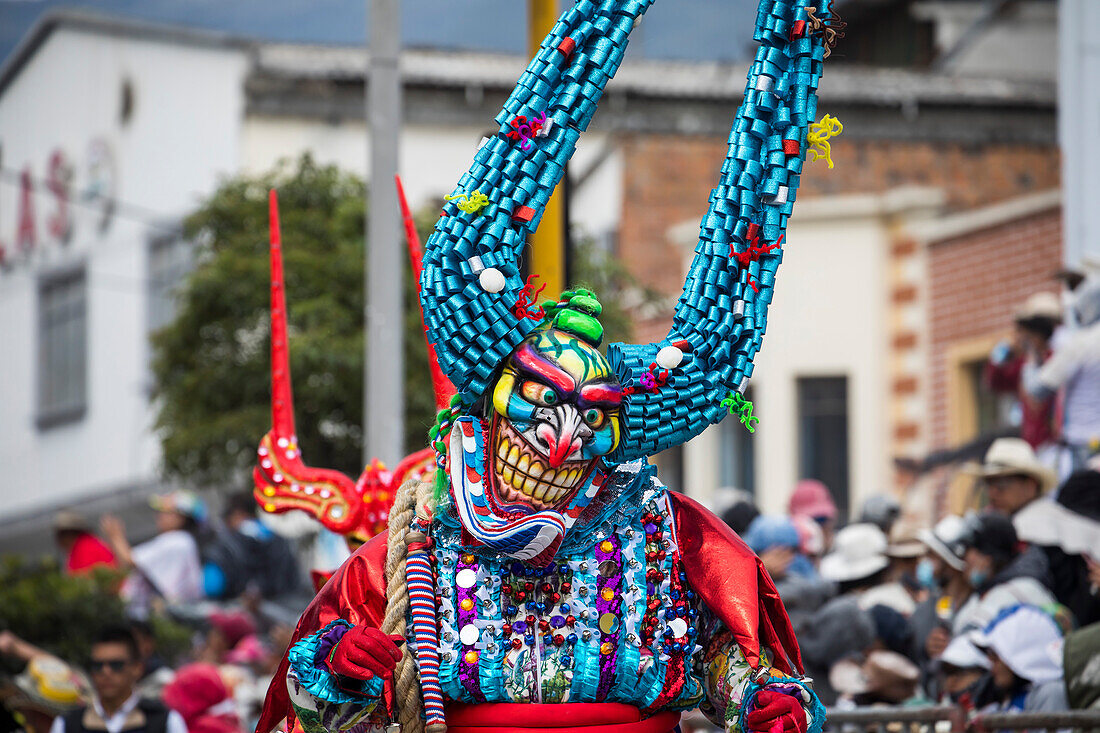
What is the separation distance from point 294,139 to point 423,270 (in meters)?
16.8

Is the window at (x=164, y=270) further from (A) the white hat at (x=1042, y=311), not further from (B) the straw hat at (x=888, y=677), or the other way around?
(B) the straw hat at (x=888, y=677)

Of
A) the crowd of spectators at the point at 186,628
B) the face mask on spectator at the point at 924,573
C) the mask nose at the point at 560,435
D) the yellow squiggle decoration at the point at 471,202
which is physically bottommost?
the crowd of spectators at the point at 186,628

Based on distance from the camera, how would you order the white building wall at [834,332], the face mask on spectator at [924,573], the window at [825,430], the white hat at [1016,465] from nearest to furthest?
the white hat at [1016,465], the face mask on spectator at [924,573], the white building wall at [834,332], the window at [825,430]

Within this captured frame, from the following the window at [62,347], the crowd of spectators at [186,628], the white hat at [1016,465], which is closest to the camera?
the crowd of spectators at [186,628]

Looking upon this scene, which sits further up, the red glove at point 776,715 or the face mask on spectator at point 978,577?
the red glove at point 776,715

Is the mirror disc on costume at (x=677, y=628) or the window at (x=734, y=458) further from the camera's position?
the window at (x=734, y=458)

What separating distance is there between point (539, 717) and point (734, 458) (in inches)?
640

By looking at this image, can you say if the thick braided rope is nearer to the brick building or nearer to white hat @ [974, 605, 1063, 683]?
white hat @ [974, 605, 1063, 683]

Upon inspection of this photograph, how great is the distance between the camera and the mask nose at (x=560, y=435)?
344 cm

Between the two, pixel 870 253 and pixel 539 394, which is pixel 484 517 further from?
pixel 870 253

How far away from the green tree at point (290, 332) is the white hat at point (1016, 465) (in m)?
5.33

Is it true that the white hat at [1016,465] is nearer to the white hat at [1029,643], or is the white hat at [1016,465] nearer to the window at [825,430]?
the white hat at [1029,643]

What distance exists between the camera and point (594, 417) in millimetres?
3486

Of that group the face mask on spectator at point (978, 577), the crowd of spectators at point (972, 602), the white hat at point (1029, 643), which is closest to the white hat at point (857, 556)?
the crowd of spectators at point (972, 602)
